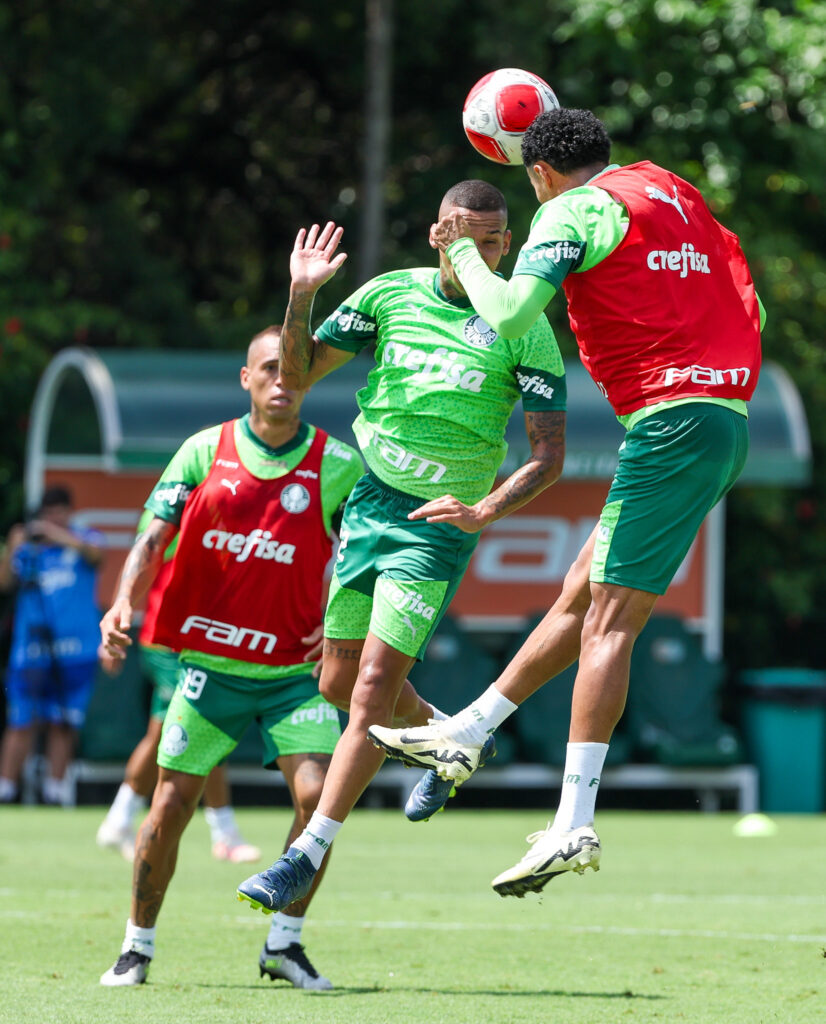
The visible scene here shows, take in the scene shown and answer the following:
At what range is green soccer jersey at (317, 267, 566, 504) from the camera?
258 inches

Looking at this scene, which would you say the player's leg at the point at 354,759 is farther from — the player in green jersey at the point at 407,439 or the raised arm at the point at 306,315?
the raised arm at the point at 306,315

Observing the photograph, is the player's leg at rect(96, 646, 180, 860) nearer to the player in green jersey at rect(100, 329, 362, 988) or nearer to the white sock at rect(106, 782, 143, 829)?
the white sock at rect(106, 782, 143, 829)

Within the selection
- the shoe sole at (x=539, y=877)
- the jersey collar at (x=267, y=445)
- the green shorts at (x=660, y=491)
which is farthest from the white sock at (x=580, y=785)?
the jersey collar at (x=267, y=445)

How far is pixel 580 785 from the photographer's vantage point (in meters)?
5.83

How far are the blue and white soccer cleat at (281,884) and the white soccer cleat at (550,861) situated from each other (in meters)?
0.76

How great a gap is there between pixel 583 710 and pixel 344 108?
16.3 meters

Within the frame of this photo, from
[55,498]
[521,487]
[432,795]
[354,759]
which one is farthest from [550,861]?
[55,498]

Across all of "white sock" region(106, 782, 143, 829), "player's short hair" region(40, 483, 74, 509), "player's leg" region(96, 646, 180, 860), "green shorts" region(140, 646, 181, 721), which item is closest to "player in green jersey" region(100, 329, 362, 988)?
"player's leg" region(96, 646, 180, 860)

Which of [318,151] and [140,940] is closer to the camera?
[140,940]

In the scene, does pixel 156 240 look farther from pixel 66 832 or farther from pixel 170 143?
pixel 66 832

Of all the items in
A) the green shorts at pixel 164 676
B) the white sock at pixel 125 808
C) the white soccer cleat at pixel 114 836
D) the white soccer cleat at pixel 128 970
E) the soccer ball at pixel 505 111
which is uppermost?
the soccer ball at pixel 505 111

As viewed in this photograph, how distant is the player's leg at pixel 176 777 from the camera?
6797 millimetres

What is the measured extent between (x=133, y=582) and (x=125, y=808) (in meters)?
4.05

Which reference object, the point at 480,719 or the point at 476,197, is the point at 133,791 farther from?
the point at 476,197
